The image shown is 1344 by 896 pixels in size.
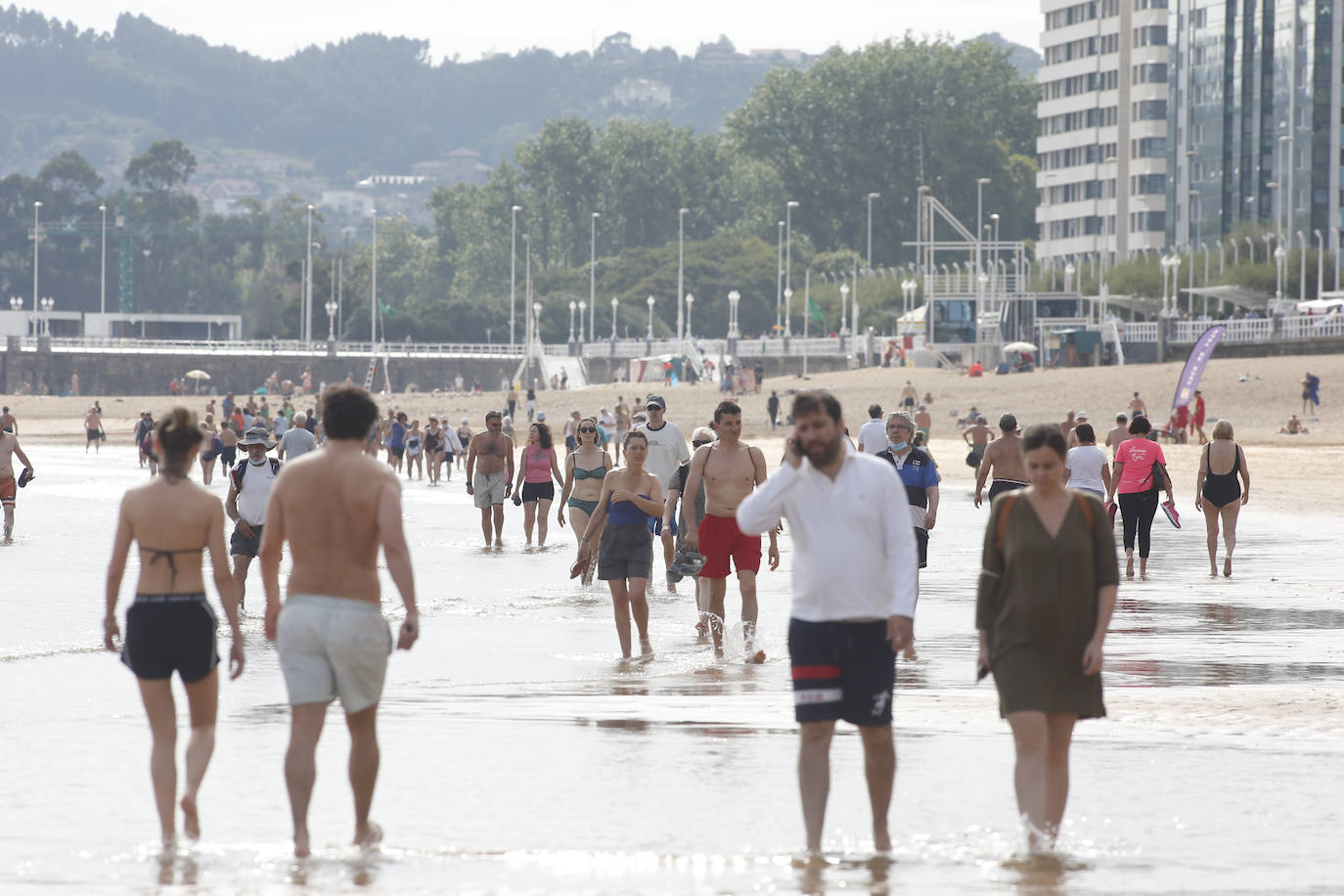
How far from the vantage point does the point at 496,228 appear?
130625mm

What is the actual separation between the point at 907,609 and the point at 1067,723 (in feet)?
2.08

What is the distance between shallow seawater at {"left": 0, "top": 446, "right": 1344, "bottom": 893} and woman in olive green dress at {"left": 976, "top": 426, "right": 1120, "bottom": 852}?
44 centimetres

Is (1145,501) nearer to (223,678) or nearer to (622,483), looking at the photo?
(622,483)

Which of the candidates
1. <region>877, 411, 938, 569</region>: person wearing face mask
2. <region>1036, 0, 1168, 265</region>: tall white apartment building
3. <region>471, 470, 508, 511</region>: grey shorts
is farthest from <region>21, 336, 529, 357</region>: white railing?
<region>877, 411, 938, 569</region>: person wearing face mask

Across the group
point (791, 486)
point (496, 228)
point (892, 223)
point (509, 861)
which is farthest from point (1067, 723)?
point (496, 228)

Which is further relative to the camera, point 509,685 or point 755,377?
point 755,377

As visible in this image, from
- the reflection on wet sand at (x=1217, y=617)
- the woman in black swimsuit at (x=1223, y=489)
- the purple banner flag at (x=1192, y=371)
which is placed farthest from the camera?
the purple banner flag at (x=1192, y=371)

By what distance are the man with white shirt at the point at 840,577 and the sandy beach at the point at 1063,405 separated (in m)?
21.1

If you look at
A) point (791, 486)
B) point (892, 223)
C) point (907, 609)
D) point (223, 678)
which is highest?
point (892, 223)

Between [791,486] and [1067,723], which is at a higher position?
[791,486]

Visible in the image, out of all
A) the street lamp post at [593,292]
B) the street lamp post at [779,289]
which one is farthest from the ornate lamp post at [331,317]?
the street lamp post at [779,289]

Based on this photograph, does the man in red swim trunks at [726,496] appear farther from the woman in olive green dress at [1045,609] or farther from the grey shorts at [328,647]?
the grey shorts at [328,647]

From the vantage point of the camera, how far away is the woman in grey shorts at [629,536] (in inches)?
433

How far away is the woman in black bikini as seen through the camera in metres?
6.19
